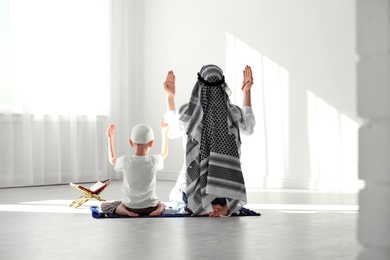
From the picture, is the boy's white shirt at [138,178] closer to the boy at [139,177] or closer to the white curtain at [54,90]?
the boy at [139,177]

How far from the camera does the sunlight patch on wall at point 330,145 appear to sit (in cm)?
702

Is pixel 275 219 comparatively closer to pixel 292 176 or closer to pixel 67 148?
pixel 292 176

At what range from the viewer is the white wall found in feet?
23.3

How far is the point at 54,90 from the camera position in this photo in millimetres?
7676

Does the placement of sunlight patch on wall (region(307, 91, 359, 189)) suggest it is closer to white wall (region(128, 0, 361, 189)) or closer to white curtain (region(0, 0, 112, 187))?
white wall (region(128, 0, 361, 189))

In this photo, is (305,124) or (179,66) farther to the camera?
(179,66)

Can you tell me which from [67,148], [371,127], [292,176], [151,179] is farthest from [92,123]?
[371,127]

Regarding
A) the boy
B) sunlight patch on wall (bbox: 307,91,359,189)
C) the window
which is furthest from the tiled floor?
the window

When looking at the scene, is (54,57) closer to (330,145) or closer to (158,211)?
(330,145)

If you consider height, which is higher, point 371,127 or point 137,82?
point 137,82

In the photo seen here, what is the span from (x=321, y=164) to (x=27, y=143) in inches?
125

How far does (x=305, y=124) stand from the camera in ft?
24.0

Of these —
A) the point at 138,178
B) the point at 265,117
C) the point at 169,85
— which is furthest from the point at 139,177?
the point at 265,117

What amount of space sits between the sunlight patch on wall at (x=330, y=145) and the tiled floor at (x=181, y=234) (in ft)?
4.30
